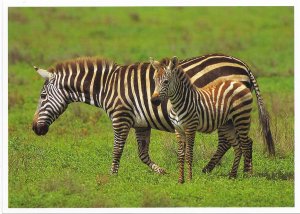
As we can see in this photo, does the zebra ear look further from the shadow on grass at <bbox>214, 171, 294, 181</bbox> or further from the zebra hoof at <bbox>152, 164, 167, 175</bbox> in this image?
the shadow on grass at <bbox>214, 171, 294, 181</bbox>

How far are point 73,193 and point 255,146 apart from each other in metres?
4.12

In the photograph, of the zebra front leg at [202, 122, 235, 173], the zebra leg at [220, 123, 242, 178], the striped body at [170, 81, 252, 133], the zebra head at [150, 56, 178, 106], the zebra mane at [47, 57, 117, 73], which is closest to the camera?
the zebra head at [150, 56, 178, 106]

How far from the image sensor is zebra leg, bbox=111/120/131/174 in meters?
12.5

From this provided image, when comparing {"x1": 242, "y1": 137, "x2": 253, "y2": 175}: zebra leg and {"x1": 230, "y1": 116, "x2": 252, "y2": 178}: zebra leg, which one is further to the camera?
{"x1": 242, "y1": 137, "x2": 253, "y2": 175}: zebra leg

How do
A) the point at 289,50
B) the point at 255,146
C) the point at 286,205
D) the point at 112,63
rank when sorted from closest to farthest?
1. the point at 286,205
2. the point at 112,63
3. the point at 255,146
4. the point at 289,50

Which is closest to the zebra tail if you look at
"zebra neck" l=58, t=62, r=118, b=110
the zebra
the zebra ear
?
the zebra

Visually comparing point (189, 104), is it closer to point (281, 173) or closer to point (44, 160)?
point (281, 173)

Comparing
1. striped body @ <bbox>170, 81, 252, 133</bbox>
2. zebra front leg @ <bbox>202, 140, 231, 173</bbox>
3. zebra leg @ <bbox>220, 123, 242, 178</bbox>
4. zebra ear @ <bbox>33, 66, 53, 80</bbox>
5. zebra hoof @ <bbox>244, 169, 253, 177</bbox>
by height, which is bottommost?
zebra hoof @ <bbox>244, 169, 253, 177</bbox>

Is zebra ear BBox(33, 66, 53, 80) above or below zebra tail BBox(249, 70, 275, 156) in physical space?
above

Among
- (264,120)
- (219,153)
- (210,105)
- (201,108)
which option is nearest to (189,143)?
(201,108)

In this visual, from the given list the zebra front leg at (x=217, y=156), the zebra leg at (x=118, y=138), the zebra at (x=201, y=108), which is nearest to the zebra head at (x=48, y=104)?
the zebra leg at (x=118, y=138)

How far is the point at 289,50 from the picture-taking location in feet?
79.4

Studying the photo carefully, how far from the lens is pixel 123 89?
12.8 metres
